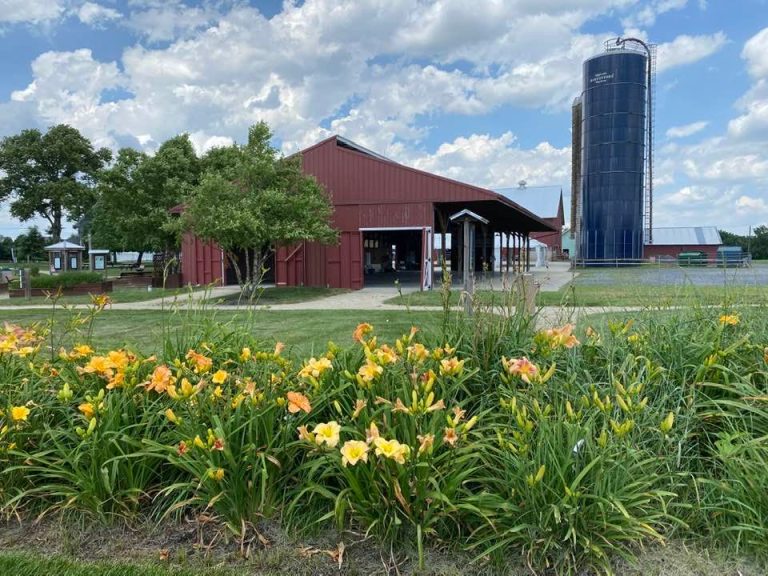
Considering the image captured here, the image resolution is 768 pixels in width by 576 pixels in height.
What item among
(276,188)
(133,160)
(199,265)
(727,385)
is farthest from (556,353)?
(133,160)

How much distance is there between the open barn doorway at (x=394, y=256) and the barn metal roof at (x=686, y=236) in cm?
2991

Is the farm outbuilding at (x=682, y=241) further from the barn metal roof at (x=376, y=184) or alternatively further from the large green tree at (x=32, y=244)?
the large green tree at (x=32, y=244)

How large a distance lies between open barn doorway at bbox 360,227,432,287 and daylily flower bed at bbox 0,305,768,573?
52.5 ft

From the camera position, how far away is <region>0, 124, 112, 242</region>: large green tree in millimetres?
41906

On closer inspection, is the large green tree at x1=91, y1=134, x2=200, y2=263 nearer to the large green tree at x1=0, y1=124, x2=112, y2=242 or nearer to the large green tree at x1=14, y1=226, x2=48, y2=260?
the large green tree at x1=0, y1=124, x2=112, y2=242

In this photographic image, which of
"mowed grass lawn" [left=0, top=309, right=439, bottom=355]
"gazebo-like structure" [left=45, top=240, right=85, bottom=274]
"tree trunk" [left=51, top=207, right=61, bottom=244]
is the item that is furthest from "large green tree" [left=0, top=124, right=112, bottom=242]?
"mowed grass lawn" [left=0, top=309, right=439, bottom=355]

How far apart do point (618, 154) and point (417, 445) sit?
50666mm

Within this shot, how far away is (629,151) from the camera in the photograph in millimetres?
47219

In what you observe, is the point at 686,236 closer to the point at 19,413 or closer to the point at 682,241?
the point at 682,241

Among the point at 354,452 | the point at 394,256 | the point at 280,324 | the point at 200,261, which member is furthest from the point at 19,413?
the point at 394,256

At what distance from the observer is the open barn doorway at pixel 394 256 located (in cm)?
2258

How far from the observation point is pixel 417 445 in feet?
7.49

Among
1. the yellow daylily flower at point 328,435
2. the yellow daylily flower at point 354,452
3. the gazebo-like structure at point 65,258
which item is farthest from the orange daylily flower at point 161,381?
the gazebo-like structure at point 65,258

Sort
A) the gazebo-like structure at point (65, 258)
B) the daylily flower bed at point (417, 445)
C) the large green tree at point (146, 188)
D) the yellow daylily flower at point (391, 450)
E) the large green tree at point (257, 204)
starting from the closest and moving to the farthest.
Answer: the yellow daylily flower at point (391, 450) → the daylily flower bed at point (417, 445) → the large green tree at point (257, 204) → the large green tree at point (146, 188) → the gazebo-like structure at point (65, 258)
